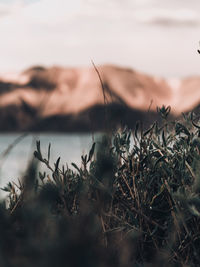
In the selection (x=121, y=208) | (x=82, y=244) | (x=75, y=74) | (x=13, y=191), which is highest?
(x=75, y=74)

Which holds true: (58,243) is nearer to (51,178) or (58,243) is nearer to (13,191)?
(51,178)

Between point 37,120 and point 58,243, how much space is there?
1.07 ft

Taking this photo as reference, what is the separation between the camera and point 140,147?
221cm

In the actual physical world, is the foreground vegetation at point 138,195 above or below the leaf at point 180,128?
below

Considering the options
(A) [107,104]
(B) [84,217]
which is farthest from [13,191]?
(B) [84,217]

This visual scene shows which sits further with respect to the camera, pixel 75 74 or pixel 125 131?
pixel 75 74

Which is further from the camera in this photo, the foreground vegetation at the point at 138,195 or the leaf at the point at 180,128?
the leaf at the point at 180,128

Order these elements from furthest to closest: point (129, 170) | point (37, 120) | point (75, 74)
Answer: point (75, 74) → point (129, 170) → point (37, 120)

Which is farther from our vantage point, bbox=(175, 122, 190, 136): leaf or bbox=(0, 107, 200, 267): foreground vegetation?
bbox=(175, 122, 190, 136): leaf

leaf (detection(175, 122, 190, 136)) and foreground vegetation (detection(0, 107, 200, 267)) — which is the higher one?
leaf (detection(175, 122, 190, 136))

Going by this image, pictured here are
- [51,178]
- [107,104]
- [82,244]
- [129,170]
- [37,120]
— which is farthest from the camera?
[51,178]

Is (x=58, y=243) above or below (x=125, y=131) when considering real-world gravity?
below

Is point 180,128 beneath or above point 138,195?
above

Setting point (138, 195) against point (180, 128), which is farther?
point (180, 128)
